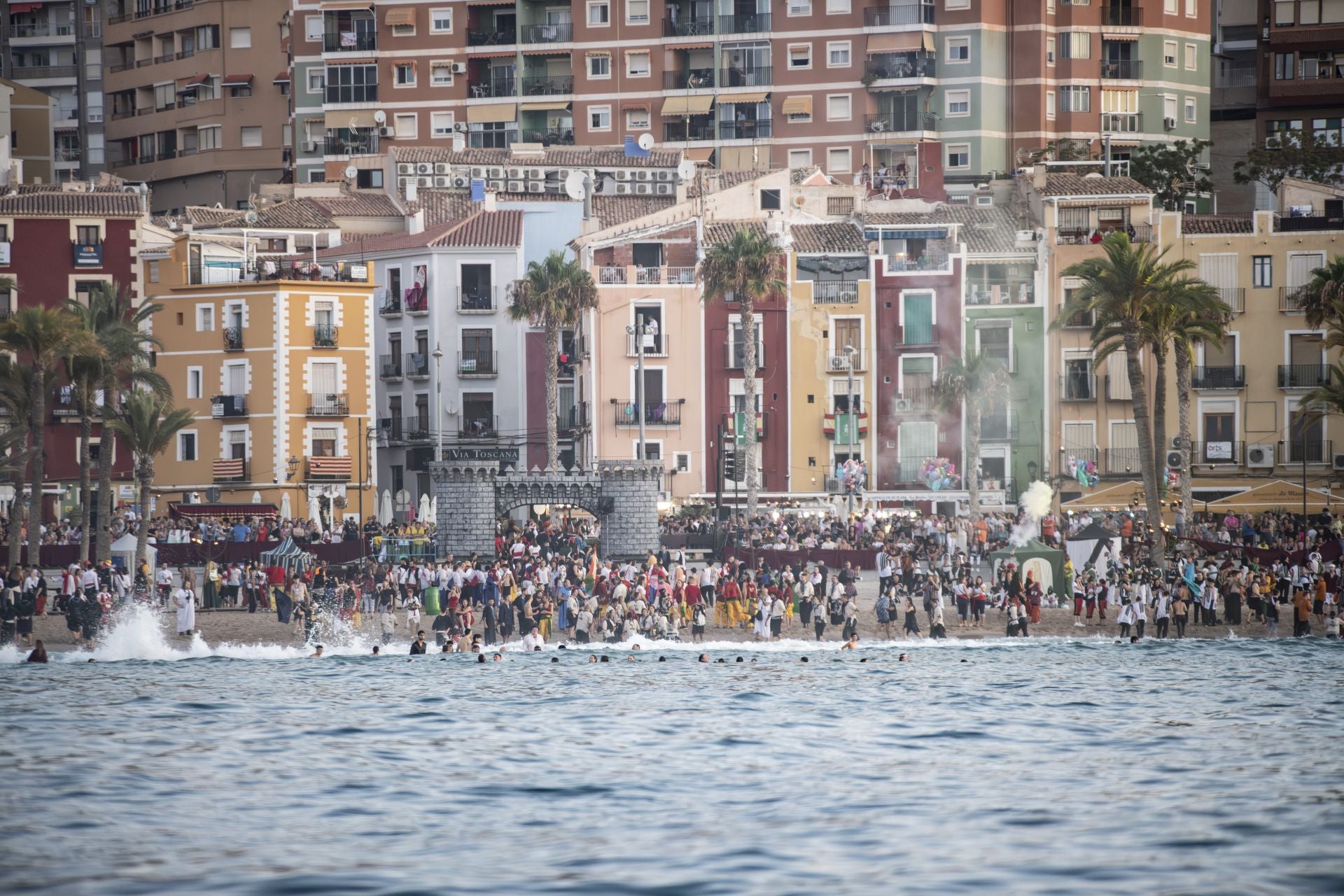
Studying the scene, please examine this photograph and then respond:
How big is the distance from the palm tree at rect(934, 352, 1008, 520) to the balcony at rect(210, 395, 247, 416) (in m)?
26.5

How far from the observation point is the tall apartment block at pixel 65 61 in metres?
121

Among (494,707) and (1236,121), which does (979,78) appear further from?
(494,707)

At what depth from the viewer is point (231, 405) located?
79000 millimetres

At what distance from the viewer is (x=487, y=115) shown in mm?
104875

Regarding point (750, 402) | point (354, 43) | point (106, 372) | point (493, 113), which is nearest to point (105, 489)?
point (106, 372)

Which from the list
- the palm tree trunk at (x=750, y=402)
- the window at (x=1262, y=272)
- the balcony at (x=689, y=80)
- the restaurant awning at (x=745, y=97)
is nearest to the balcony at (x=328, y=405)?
the palm tree trunk at (x=750, y=402)

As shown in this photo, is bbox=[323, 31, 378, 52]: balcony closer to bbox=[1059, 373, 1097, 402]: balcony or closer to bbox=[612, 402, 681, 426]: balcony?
bbox=[612, 402, 681, 426]: balcony

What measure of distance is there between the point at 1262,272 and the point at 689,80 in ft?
114

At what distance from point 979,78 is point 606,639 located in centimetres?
5295

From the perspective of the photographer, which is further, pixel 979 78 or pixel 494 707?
pixel 979 78

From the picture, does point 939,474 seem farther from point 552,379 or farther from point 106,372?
point 106,372

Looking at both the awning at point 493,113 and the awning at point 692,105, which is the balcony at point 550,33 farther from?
the awning at point 692,105

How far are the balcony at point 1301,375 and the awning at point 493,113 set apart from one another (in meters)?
43.6

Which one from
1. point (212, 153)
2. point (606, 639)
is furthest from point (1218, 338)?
point (212, 153)
